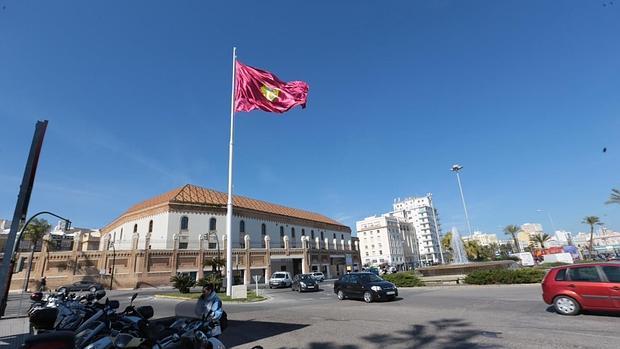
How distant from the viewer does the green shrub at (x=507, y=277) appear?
1955 centimetres

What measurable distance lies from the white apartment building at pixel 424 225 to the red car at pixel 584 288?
11998 centimetres

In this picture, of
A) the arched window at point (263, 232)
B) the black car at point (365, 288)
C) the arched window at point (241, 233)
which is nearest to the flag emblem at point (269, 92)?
the black car at point (365, 288)

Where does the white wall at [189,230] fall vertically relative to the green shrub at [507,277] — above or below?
above

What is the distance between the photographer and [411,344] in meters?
7.38

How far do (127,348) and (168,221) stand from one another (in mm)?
49456

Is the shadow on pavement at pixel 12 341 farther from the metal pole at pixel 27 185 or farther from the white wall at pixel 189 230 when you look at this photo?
the white wall at pixel 189 230

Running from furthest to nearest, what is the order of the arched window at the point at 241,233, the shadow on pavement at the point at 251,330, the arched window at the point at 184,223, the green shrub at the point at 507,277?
the arched window at the point at 241,233, the arched window at the point at 184,223, the green shrub at the point at 507,277, the shadow on pavement at the point at 251,330

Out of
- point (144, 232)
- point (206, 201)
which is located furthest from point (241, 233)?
point (144, 232)

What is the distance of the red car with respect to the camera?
914 centimetres

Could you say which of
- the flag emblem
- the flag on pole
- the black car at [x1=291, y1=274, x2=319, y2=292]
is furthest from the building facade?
the flag emblem

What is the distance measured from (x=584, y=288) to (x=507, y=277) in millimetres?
11808

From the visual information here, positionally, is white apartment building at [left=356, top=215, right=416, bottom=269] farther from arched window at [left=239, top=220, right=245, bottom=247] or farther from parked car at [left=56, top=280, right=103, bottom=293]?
parked car at [left=56, top=280, right=103, bottom=293]

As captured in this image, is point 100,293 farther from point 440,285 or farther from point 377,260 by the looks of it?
point 377,260

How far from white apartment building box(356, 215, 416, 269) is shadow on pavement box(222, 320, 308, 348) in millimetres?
101153
